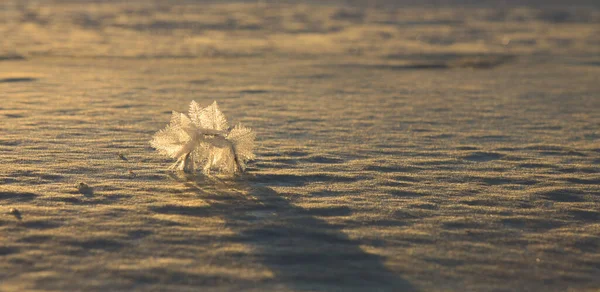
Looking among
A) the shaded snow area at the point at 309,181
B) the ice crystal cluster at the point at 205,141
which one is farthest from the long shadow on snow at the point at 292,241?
the ice crystal cluster at the point at 205,141

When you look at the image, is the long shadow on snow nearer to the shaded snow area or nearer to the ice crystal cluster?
the shaded snow area

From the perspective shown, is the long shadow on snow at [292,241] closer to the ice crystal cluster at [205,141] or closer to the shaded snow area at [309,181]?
the shaded snow area at [309,181]

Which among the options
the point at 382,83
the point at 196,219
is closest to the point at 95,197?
the point at 196,219

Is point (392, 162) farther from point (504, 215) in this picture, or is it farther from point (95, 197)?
point (95, 197)

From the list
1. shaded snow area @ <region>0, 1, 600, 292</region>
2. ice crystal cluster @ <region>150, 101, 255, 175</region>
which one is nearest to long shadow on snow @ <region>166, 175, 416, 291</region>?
shaded snow area @ <region>0, 1, 600, 292</region>

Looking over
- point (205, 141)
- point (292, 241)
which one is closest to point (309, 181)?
point (205, 141)

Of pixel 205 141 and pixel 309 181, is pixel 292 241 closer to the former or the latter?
pixel 309 181
